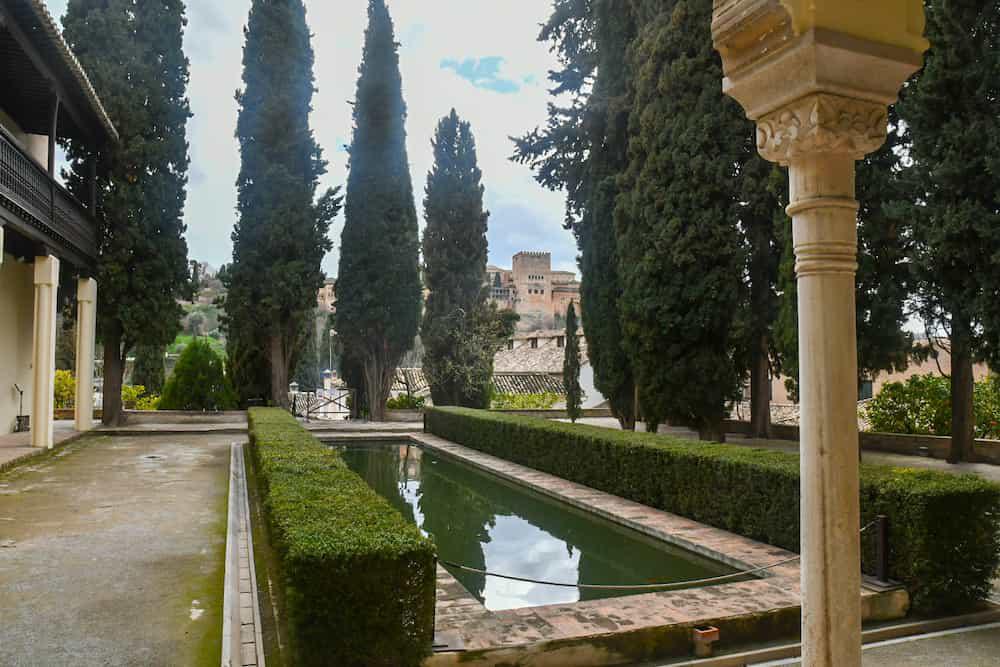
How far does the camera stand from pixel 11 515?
7285 mm

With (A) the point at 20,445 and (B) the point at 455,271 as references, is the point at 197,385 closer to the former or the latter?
(B) the point at 455,271

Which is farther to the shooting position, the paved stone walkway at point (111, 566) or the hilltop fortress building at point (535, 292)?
the hilltop fortress building at point (535, 292)

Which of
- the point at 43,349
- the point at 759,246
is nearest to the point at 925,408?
the point at 759,246

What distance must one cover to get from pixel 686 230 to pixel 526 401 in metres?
16.6

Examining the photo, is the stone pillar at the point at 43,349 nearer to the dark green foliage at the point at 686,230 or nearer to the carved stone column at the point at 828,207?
the dark green foliage at the point at 686,230

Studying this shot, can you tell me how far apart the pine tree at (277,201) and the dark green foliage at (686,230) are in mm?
11070

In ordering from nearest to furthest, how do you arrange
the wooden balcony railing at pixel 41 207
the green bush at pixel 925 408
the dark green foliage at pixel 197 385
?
the wooden balcony railing at pixel 41 207, the green bush at pixel 925 408, the dark green foliage at pixel 197 385

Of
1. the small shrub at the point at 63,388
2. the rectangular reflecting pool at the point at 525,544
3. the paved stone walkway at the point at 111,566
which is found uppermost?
the small shrub at the point at 63,388

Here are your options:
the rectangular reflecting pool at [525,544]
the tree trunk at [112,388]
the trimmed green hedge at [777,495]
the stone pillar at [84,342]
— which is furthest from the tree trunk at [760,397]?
the tree trunk at [112,388]

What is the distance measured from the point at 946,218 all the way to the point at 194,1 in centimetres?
1925

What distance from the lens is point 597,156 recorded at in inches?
594

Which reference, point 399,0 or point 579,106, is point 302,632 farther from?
point 399,0

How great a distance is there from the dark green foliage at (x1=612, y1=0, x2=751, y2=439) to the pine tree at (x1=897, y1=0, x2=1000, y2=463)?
9.35 ft

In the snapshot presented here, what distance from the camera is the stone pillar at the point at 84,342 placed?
15.3 meters
